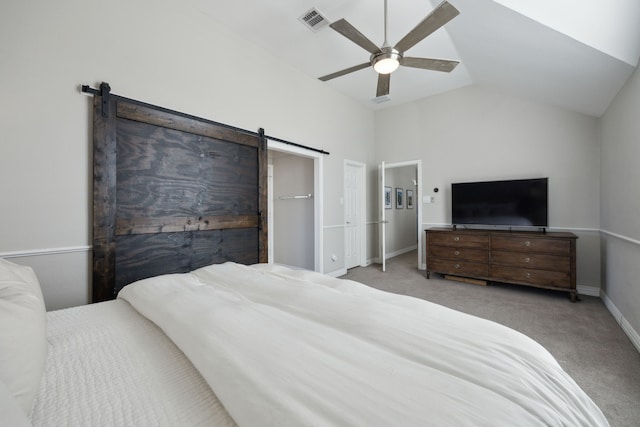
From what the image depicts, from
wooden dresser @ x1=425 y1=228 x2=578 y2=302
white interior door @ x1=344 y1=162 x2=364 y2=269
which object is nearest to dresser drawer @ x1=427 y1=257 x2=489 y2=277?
wooden dresser @ x1=425 y1=228 x2=578 y2=302

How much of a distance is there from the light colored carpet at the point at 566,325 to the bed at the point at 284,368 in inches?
58.0

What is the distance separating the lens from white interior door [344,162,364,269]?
15.8 feet

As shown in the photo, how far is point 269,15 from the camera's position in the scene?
8.99 feet

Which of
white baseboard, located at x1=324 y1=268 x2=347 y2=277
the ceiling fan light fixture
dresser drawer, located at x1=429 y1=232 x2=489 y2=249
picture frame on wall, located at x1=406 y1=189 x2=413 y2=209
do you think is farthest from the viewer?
picture frame on wall, located at x1=406 y1=189 x2=413 y2=209

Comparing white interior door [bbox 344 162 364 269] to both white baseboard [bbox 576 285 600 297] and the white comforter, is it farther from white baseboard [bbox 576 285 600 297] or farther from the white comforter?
the white comforter

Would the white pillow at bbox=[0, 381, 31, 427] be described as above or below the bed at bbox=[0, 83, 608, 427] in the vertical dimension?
above

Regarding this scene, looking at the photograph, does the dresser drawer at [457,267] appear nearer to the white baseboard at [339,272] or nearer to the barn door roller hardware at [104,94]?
the white baseboard at [339,272]

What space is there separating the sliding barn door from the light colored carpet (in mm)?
2393

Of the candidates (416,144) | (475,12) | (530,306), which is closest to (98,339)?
(475,12)

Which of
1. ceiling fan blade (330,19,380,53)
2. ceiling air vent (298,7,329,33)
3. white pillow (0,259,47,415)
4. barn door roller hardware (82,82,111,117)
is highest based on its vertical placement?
ceiling air vent (298,7,329,33)

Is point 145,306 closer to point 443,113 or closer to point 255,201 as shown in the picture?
point 255,201

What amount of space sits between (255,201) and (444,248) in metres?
3.05

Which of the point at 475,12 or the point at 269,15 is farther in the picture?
the point at 269,15

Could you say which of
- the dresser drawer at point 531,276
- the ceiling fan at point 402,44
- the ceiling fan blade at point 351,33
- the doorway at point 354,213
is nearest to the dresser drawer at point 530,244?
the dresser drawer at point 531,276
